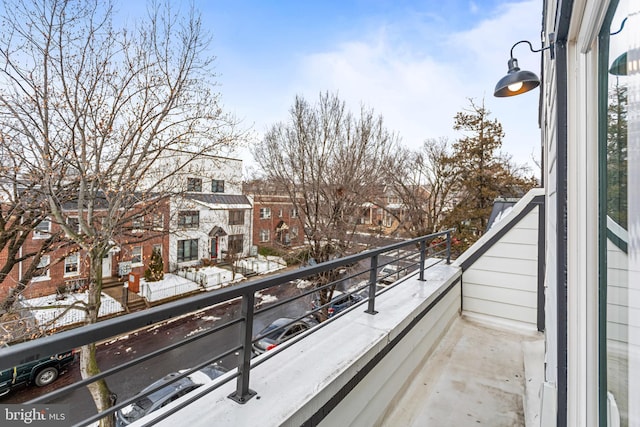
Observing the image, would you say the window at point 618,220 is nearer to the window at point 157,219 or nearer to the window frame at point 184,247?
the window at point 157,219

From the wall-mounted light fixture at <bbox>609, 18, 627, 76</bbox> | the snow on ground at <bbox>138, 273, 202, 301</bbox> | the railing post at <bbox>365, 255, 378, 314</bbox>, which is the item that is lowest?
the snow on ground at <bbox>138, 273, 202, 301</bbox>

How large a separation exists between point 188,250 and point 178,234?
10098 millimetres

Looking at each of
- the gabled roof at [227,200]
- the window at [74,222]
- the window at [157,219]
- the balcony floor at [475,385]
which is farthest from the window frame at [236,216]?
the balcony floor at [475,385]

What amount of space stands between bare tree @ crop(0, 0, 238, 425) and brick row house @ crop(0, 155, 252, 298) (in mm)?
608

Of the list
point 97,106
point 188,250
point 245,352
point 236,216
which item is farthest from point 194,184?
point 188,250

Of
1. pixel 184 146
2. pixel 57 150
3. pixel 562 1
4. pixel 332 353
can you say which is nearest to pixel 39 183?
pixel 57 150

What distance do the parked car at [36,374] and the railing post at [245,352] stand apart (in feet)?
23.7

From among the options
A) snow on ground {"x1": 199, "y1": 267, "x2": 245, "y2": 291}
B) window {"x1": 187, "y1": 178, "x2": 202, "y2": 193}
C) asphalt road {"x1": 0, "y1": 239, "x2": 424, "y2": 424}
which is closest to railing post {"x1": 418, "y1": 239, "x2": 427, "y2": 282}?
asphalt road {"x1": 0, "y1": 239, "x2": 424, "y2": 424}

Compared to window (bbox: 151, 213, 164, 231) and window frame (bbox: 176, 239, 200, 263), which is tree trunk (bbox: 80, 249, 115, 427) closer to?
window (bbox: 151, 213, 164, 231)

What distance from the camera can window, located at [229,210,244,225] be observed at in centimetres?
1708

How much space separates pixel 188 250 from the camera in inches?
661

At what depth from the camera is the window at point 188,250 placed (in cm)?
1641

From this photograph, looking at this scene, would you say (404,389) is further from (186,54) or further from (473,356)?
(186,54)

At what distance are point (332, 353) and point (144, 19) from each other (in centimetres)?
753
